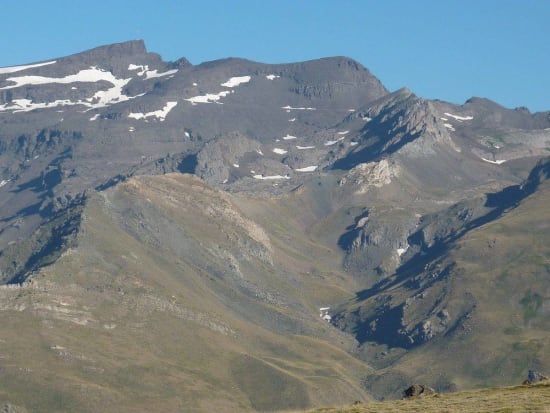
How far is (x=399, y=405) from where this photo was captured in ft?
339

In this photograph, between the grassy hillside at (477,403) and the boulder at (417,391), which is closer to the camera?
the grassy hillside at (477,403)

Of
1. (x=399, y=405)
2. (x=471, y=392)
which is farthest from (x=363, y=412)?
(x=471, y=392)

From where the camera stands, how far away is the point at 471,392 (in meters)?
107

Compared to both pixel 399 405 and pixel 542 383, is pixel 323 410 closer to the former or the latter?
pixel 399 405

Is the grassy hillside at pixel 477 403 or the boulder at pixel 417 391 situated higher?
the grassy hillside at pixel 477 403

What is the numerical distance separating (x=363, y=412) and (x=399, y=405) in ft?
19.1

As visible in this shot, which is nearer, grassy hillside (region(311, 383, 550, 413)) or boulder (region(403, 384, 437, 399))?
grassy hillside (region(311, 383, 550, 413))

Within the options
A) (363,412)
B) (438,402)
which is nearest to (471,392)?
(438,402)

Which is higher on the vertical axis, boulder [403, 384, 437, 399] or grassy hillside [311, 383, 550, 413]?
grassy hillside [311, 383, 550, 413]

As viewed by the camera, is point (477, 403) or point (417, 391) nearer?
point (477, 403)

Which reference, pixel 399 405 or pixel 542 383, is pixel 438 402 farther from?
pixel 542 383

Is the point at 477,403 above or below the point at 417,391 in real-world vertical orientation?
above

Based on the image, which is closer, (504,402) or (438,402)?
(504,402)

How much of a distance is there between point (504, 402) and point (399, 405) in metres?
11.2
